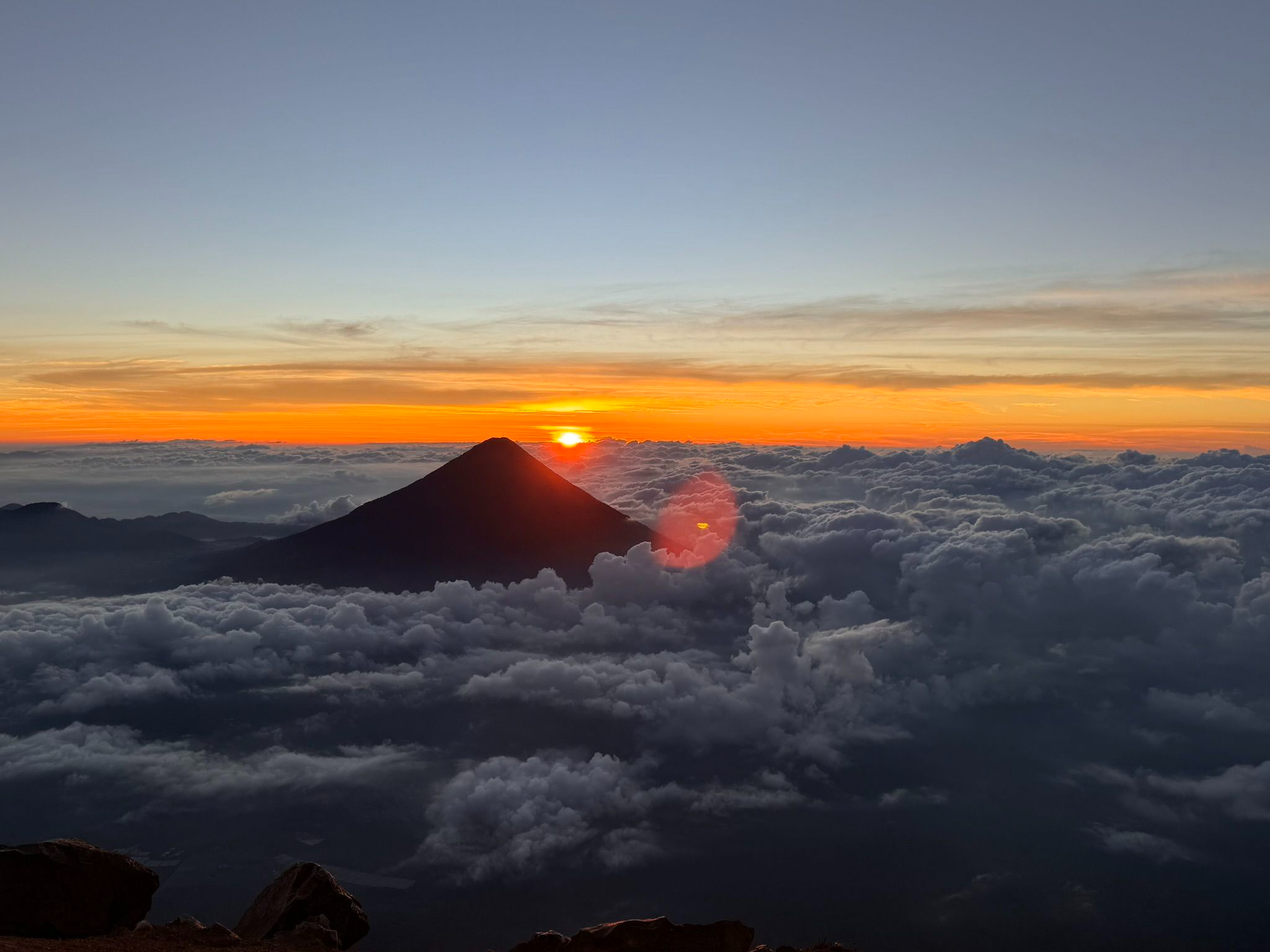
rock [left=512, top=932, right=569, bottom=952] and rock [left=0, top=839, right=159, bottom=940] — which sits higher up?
rock [left=0, top=839, right=159, bottom=940]

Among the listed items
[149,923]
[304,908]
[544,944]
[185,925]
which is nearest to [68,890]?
[149,923]

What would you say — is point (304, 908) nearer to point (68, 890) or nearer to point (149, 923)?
point (149, 923)

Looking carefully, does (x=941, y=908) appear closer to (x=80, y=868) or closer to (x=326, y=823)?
(x=326, y=823)

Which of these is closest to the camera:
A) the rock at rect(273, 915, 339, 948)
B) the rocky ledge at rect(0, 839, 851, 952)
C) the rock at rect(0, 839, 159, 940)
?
the rocky ledge at rect(0, 839, 851, 952)

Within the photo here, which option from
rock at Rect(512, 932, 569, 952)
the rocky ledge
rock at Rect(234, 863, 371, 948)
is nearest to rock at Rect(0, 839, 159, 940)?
the rocky ledge

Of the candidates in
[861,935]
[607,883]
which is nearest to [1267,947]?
[861,935]

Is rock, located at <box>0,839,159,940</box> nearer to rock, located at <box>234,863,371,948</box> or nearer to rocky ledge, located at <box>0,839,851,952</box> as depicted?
rocky ledge, located at <box>0,839,851,952</box>
